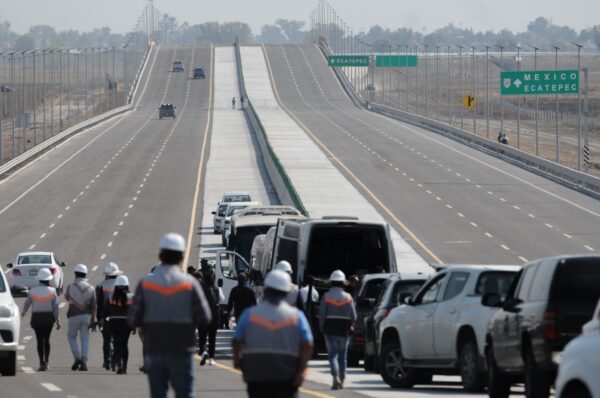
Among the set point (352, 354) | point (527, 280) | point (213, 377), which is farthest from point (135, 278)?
point (527, 280)

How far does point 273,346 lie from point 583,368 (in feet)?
7.32

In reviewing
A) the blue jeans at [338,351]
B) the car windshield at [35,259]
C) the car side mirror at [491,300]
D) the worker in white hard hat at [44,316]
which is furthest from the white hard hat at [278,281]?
the car windshield at [35,259]

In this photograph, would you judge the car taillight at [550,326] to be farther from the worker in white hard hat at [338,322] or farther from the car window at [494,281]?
the worker in white hard hat at [338,322]

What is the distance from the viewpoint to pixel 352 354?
26.1 m

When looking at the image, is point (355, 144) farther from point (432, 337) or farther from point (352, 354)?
point (432, 337)

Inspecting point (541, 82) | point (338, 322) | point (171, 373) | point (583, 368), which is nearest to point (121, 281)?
point (338, 322)

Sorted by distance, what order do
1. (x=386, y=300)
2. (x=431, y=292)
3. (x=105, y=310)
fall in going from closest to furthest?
(x=431, y=292)
(x=386, y=300)
(x=105, y=310)

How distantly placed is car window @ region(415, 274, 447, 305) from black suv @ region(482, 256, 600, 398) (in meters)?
3.30

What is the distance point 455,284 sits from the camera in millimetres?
19219

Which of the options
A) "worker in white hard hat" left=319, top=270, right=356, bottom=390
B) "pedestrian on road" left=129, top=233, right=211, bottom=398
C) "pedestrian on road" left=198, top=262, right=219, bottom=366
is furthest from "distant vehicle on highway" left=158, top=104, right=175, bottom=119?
"pedestrian on road" left=129, top=233, right=211, bottom=398

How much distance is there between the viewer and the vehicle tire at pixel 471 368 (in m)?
18.5

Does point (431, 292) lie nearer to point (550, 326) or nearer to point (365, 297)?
point (550, 326)

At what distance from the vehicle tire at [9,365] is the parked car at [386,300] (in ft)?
16.2

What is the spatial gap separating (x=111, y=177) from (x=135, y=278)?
32.5m
